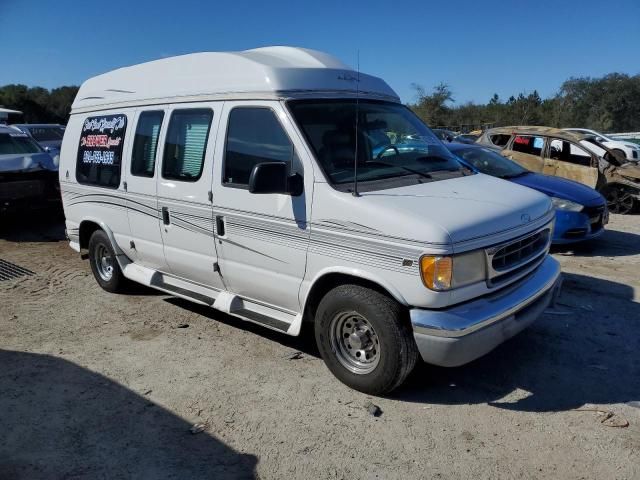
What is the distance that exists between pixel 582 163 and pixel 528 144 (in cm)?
115

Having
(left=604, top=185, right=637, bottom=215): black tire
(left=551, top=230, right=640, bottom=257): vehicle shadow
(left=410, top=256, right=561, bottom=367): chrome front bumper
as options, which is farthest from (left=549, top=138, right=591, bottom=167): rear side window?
(left=410, top=256, right=561, bottom=367): chrome front bumper

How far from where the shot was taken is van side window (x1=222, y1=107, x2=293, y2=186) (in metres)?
4.11

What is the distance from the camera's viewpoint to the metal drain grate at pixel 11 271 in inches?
283

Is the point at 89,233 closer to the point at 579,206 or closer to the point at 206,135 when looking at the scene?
the point at 206,135

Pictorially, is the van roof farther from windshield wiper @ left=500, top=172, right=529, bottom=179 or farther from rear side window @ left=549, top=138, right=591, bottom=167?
rear side window @ left=549, top=138, right=591, bottom=167

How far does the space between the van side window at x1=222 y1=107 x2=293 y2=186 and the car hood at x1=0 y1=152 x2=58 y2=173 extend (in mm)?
6762

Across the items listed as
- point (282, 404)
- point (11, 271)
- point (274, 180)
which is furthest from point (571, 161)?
point (11, 271)

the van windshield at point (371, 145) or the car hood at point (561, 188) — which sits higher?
the van windshield at point (371, 145)

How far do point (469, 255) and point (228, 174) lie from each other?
209 cm

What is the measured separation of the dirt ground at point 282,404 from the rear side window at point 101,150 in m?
1.51

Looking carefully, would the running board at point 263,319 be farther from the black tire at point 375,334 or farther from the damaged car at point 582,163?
the damaged car at point 582,163

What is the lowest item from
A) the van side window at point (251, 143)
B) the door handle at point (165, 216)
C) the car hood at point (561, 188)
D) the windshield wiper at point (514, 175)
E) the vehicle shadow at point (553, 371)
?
the vehicle shadow at point (553, 371)

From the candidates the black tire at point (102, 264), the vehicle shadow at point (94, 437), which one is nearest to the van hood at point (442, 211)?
the vehicle shadow at point (94, 437)

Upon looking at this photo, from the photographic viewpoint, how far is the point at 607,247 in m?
8.33
